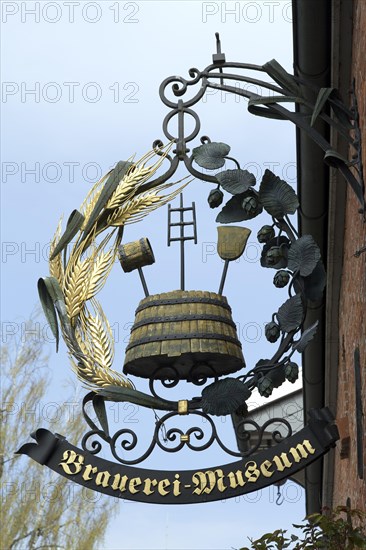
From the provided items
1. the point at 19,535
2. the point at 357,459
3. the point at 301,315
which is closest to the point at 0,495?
the point at 19,535

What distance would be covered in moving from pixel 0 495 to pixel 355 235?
15075 mm

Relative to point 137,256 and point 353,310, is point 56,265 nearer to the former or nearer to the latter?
point 137,256

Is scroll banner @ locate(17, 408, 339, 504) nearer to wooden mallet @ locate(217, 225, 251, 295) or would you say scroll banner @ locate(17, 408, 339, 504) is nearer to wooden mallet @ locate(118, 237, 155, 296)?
wooden mallet @ locate(217, 225, 251, 295)

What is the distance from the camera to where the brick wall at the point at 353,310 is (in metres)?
6.75

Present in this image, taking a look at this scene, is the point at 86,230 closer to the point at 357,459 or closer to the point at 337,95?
the point at 337,95

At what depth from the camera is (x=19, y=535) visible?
21172 mm

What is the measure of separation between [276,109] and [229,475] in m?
2.00

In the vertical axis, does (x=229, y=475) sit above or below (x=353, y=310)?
below

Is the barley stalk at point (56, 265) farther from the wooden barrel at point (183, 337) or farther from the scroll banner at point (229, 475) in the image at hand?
the scroll banner at point (229, 475)

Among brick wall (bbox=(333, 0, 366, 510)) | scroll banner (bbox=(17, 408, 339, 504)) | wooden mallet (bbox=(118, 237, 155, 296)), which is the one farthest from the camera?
wooden mallet (bbox=(118, 237, 155, 296))

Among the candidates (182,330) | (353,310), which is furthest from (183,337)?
(353,310)

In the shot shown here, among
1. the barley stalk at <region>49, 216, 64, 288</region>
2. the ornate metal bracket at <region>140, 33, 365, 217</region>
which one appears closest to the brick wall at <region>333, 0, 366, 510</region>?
the ornate metal bracket at <region>140, 33, 365, 217</region>

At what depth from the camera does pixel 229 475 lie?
620cm

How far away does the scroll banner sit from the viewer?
6.18 meters
